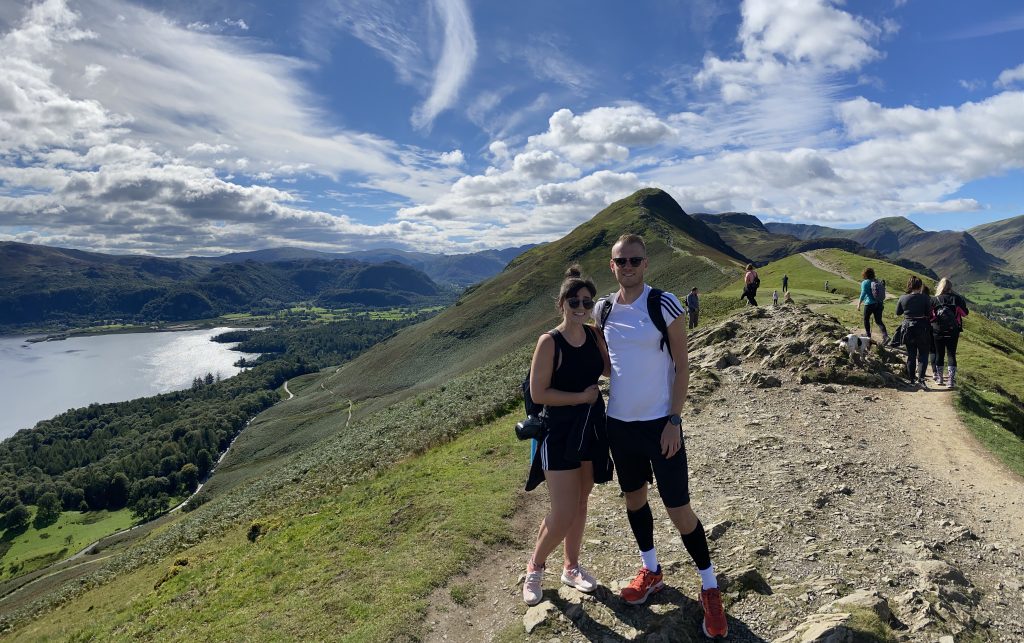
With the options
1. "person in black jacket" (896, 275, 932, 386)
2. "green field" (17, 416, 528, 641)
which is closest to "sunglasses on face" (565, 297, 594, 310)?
"green field" (17, 416, 528, 641)

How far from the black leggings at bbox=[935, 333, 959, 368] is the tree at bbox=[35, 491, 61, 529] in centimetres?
15016

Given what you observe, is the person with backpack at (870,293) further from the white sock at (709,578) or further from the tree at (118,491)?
the tree at (118,491)

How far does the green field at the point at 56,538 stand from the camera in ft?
285

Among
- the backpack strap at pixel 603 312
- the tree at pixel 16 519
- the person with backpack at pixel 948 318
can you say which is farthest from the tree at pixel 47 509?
the person with backpack at pixel 948 318

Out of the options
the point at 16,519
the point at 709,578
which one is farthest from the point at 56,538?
the point at 709,578

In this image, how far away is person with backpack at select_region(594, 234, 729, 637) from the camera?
18.6ft

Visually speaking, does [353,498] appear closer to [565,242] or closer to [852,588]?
[852,588]

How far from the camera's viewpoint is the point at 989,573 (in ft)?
22.8

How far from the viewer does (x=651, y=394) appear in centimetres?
572

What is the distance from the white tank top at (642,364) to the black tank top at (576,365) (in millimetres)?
364

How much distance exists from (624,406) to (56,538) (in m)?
137

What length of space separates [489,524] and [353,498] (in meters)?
7.61

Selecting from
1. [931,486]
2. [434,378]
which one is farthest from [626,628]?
Answer: [434,378]

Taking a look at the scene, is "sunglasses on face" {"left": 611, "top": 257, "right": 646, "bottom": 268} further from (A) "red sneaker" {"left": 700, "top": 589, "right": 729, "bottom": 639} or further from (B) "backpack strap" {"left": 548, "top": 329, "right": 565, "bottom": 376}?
(A) "red sneaker" {"left": 700, "top": 589, "right": 729, "bottom": 639}
